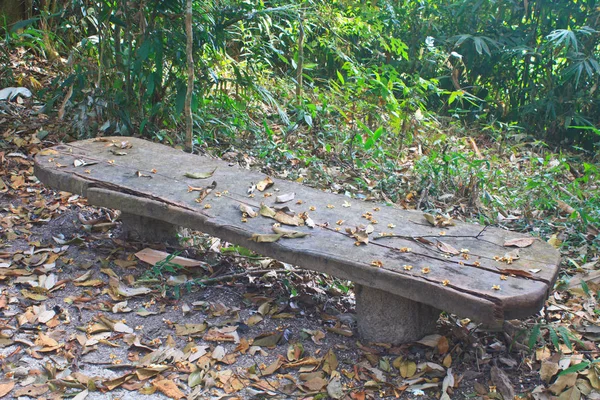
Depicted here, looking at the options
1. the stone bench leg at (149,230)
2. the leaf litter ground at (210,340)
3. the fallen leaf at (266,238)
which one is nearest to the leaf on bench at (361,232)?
the fallen leaf at (266,238)

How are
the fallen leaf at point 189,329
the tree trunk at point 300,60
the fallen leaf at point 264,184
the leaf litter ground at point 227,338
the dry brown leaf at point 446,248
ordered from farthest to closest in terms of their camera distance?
the tree trunk at point 300,60 < the fallen leaf at point 264,184 < the fallen leaf at point 189,329 < the dry brown leaf at point 446,248 < the leaf litter ground at point 227,338

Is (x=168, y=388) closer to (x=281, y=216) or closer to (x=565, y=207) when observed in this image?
(x=281, y=216)

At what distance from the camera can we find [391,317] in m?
2.40

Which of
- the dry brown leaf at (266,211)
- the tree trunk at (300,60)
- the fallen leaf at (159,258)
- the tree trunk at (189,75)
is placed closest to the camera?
the dry brown leaf at (266,211)

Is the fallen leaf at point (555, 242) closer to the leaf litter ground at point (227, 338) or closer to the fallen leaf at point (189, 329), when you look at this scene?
the leaf litter ground at point (227, 338)

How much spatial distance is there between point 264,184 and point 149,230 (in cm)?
76

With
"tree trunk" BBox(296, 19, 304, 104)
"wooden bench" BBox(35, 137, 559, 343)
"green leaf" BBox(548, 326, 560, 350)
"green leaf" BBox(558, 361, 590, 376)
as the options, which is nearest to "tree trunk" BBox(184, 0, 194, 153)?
"wooden bench" BBox(35, 137, 559, 343)

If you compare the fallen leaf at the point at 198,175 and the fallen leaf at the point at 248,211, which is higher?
the fallen leaf at the point at 248,211

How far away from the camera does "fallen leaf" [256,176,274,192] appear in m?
2.92

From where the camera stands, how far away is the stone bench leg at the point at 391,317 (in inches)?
93.5

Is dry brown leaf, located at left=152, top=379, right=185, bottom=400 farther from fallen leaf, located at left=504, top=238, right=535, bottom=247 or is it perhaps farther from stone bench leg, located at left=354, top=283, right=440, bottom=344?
fallen leaf, located at left=504, top=238, right=535, bottom=247

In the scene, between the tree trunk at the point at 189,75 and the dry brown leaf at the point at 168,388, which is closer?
the dry brown leaf at the point at 168,388

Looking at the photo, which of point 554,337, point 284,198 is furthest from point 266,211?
point 554,337

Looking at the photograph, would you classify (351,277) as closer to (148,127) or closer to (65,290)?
(65,290)
